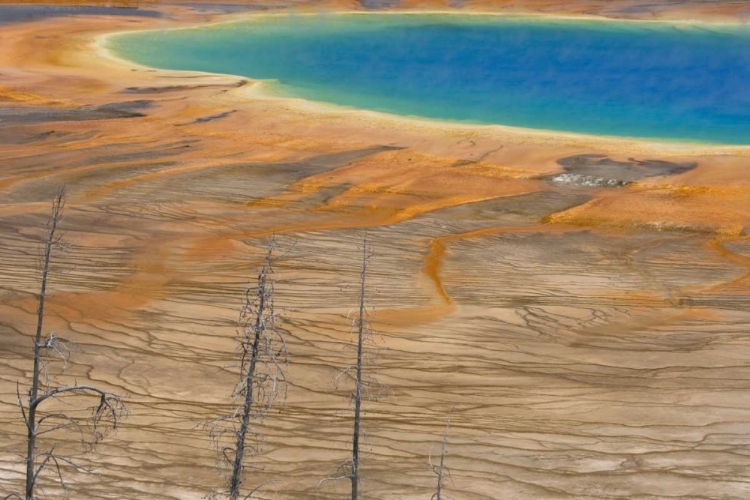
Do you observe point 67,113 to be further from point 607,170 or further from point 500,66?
point 500,66

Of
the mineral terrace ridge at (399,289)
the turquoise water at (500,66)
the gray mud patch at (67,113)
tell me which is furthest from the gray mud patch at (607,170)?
the gray mud patch at (67,113)

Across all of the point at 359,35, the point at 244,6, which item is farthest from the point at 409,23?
the point at 244,6

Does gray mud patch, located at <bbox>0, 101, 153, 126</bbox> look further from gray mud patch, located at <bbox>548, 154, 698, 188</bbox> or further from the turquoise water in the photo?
gray mud patch, located at <bbox>548, 154, 698, 188</bbox>

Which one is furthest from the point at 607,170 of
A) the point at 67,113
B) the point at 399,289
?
the point at 67,113

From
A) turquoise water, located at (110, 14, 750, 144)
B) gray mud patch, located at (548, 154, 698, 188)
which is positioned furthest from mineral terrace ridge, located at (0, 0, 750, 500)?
turquoise water, located at (110, 14, 750, 144)

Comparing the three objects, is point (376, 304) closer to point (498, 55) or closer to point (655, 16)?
point (498, 55)
